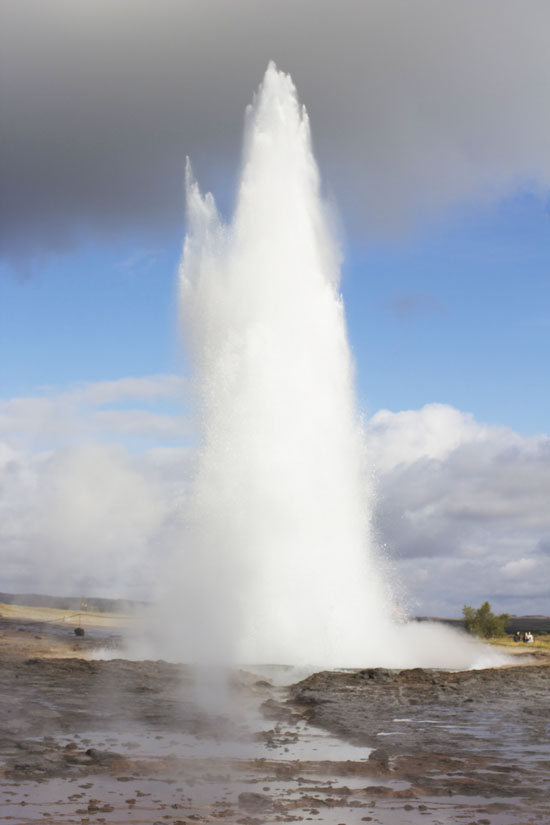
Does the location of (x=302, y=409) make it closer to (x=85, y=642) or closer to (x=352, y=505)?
(x=352, y=505)

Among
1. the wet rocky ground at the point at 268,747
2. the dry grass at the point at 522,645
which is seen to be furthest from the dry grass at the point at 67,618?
the wet rocky ground at the point at 268,747

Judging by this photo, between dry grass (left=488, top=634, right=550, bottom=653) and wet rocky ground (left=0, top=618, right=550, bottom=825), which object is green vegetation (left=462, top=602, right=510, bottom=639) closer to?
dry grass (left=488, top=634, right=550, bottom=653)

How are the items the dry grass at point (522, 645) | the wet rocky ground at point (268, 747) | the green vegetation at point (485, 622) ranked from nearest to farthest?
the wet rocky ground at point (268, 747)
the dry grass at point (522, 645)
the green vegetation at point (485, 622)

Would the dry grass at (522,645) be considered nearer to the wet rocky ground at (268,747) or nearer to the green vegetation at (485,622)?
the green vegetation at (485,622)

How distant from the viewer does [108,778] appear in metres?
9.27

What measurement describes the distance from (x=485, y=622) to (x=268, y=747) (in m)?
55.7

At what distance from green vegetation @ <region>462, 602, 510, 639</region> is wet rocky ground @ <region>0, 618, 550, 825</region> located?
4452cm

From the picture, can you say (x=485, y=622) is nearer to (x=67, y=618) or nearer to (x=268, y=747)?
(x=67, y=618)

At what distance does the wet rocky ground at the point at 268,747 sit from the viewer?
8.14 meters

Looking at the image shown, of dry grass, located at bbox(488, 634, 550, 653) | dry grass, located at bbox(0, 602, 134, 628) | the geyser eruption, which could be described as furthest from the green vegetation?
the geyser eruption

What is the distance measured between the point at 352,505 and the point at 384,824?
18633 millimetres

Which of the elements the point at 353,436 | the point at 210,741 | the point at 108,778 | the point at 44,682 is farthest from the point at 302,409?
the point at 108,778

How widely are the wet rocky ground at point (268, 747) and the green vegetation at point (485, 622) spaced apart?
4452cm

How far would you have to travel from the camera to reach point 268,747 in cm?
1162
